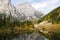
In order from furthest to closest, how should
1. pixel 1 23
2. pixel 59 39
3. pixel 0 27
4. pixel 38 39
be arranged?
pixel 1 23 < pixel 0 27 < pixel 38 39 < pixel 59 39

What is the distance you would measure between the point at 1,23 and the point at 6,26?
6.72 m

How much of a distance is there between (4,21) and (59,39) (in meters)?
112

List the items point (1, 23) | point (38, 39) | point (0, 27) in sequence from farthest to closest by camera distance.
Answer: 1. point (1, 23)
2. point (0, 27)
3. point (38, 39)

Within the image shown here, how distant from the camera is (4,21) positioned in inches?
7790

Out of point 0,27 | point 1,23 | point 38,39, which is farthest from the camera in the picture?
point 1,23

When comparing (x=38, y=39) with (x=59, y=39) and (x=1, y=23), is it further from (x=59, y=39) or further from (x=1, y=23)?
(x=1, y=23)

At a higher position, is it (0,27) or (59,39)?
(59,39)

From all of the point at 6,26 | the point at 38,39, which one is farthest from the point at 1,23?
the point at 38,39

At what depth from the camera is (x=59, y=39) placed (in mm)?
93438

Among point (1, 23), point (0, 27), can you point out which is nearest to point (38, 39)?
point (0, 27)

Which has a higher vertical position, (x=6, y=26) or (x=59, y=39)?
(x=59, y=39)

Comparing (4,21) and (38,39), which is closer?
(38,39)

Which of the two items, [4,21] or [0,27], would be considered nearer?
[0,27]

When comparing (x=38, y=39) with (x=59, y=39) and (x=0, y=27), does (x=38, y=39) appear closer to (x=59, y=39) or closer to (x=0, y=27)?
(x=59, y=39)
